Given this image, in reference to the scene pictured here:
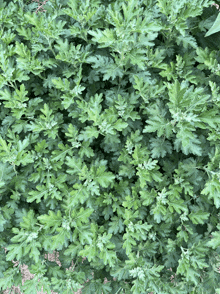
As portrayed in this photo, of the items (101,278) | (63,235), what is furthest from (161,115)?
(101,278)

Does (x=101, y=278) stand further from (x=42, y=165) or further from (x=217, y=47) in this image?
(x=217, y=47)

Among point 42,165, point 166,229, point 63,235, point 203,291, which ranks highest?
point 42,165

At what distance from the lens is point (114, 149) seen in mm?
2492

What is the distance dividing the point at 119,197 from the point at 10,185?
1052mm

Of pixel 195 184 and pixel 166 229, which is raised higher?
pixel 195 184

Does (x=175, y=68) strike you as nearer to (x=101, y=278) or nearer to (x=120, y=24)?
(x=120, y=24)

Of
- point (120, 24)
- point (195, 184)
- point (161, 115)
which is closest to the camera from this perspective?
point (120, 24)

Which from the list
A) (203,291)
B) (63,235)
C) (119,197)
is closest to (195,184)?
(119,197)

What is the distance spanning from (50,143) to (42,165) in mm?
228

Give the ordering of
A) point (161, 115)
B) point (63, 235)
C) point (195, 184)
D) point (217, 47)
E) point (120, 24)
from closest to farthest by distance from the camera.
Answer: point (120, 24)
point (63, 235)
point (161, 115)
point (195, 184)
point (217, 47)

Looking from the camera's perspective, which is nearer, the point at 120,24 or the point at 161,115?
the point at 120,24

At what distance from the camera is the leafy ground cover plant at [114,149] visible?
218 centimetres

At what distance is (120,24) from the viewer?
1975 millimetres

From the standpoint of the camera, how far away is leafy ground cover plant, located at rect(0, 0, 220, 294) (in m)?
2.18
